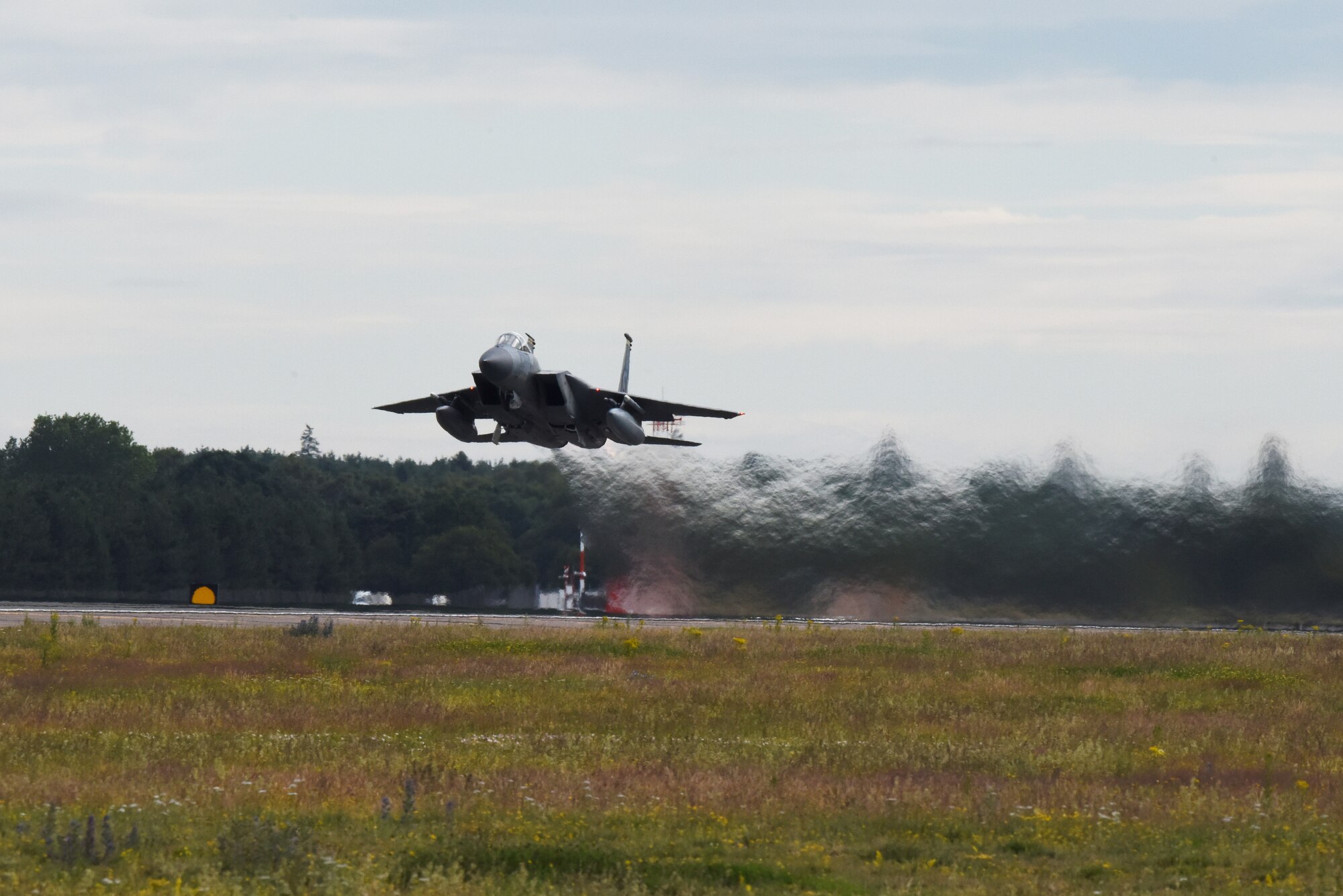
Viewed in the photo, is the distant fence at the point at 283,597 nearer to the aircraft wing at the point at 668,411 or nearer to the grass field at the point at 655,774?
the aircraft wing at the point at 668,411

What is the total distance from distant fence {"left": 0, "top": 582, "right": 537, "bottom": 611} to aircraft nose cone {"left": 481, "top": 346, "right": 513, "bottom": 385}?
148ft

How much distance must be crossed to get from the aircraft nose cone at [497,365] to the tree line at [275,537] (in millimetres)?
37602

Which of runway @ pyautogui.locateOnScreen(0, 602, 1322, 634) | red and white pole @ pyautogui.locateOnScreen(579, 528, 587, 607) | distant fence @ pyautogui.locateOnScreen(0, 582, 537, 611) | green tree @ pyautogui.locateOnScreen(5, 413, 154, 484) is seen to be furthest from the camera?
green tree @ pyautogui.locateOnScreen(5, 413, 154, 484)

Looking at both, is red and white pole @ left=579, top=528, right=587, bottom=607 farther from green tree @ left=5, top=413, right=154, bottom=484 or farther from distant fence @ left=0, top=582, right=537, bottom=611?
green tree @ left=5, top=413, right=154, bottom=484

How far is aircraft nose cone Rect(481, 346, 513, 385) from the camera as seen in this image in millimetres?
30953

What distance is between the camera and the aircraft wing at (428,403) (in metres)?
35.5

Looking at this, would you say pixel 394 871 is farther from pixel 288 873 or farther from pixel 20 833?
pixel 20 833

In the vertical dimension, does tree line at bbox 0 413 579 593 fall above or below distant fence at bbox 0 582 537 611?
above

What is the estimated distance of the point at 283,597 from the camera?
8025cm

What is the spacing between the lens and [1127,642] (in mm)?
39906

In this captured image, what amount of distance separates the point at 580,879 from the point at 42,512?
76.2 meters

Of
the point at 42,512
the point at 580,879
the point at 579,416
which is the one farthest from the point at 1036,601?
the point at 42,512

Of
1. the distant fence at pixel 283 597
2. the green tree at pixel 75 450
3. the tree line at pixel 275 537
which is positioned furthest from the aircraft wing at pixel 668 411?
the green tree at pixel 75 450

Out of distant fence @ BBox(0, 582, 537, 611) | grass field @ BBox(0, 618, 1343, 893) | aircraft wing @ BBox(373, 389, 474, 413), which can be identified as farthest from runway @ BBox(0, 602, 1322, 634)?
distant fence @ BBox(0, 582, 537, 611)
